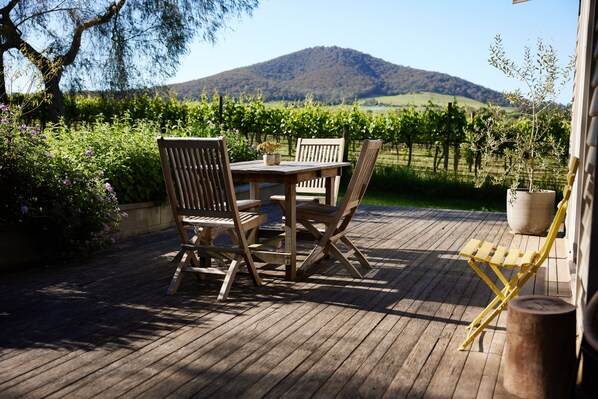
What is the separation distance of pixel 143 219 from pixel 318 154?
6.74 feet

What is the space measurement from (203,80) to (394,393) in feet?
113

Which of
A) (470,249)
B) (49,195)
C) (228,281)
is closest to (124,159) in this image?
(49,195)

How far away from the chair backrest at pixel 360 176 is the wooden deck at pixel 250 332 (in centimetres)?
59

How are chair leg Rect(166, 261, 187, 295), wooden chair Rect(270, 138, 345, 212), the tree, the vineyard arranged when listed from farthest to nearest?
1. the tree
2. the vineyard
3. wooden chair Rect(270, 138, 345, 212)
4. chair leg Rect(166, 261, 187, 295)

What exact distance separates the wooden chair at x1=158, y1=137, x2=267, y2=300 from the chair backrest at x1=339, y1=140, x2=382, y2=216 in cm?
74

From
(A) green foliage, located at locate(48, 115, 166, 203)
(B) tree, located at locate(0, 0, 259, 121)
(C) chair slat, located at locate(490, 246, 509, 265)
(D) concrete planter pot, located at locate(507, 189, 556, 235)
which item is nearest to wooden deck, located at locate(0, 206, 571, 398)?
(C) chair slat, located at locate(490, 246, 509, 265)

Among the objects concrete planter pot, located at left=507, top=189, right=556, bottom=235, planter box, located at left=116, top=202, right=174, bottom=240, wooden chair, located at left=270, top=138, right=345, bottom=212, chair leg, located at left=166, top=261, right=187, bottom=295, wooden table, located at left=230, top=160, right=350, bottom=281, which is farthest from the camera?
concrete planter pot, located at left=507, top=189, right=556, bottom=235

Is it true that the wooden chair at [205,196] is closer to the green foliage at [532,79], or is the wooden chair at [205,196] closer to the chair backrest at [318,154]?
the chair backrest at [318,154]

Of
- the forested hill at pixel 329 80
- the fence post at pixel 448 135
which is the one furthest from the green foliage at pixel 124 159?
the forested hill at pixel 329 80

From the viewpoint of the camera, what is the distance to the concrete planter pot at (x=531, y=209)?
22.9 feet

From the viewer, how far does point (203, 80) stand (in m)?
35.8

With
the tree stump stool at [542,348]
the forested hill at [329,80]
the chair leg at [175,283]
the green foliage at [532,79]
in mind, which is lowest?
the chair leg at [175,283]

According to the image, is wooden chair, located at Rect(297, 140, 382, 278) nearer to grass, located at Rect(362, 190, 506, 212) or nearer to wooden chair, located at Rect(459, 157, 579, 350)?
wooden chair, located at Rect(459, 157, 579, 350)

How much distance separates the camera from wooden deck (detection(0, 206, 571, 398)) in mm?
2861
